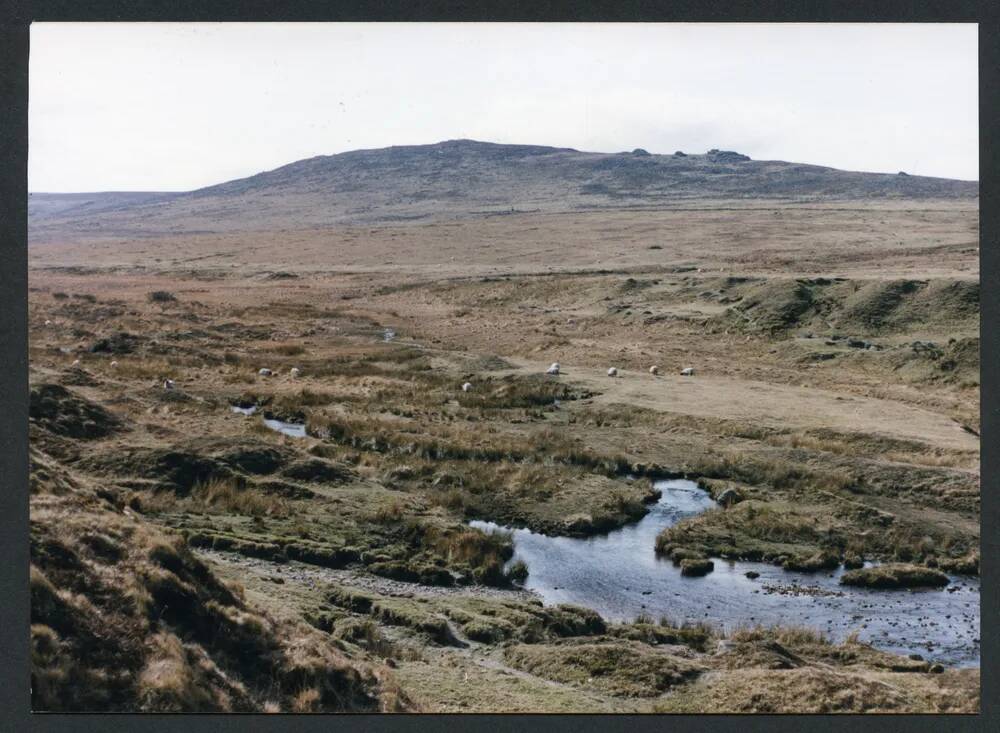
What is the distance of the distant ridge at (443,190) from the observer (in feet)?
294

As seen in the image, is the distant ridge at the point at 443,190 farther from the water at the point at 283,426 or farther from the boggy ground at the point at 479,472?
the water at the point at 283,426

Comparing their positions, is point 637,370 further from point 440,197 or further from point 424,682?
point 440,197

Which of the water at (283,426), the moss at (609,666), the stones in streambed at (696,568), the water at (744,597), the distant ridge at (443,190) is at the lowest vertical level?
the water at (744,597)

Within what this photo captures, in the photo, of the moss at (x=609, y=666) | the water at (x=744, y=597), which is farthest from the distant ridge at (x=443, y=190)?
the moss at (x=609, y=666)

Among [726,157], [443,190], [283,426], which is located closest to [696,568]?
[283,426]

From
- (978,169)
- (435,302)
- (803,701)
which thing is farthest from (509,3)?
(435,302)

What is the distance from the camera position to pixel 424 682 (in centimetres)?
1071

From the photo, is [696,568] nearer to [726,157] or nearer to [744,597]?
[744,597]

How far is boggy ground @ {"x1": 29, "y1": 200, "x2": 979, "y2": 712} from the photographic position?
10.4 metres

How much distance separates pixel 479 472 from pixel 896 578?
899 cm

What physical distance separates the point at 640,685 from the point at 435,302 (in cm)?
3961

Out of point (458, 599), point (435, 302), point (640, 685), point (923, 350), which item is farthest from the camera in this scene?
point (435, 302)

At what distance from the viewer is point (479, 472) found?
20703 millimetres

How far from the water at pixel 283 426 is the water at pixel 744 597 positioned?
855 cm
